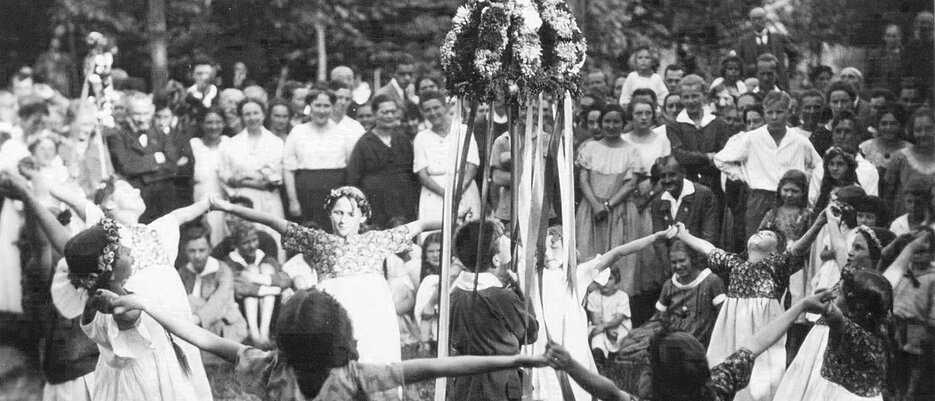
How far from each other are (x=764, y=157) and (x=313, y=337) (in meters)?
4.49

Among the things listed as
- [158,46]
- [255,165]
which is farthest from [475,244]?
[158,46]

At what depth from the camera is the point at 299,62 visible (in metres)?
10.5

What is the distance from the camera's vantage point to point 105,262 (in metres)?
6.92

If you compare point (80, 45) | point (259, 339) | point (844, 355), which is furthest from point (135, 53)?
point (844, 355)

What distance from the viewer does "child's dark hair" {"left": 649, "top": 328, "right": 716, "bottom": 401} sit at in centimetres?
452

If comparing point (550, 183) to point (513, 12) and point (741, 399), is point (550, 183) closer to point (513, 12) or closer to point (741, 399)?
point (513, 12)

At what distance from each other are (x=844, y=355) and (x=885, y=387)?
0.31 meters

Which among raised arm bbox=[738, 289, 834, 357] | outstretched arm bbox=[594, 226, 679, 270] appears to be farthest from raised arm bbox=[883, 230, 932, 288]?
raised arm bbox=[738, 289, 834, 357]

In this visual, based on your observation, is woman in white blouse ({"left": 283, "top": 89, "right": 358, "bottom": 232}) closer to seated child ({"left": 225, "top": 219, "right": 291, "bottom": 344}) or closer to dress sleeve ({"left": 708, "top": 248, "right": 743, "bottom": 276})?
seated child ({"left": 225, "top": 219, "right": 291, "bottom": 344})

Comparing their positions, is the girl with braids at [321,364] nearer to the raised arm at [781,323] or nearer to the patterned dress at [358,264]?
the raised arm at [781,323]

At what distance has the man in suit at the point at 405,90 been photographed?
9.24 metres

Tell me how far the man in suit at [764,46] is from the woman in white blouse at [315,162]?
8.26ft

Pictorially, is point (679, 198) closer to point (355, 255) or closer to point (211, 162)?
point (355, 255)

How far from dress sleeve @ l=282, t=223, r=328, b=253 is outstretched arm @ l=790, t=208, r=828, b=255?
2.40 m
